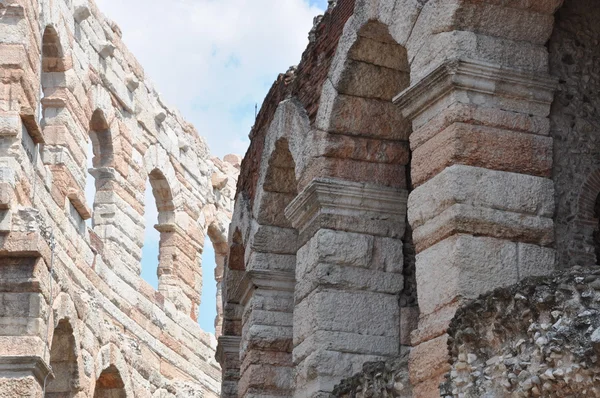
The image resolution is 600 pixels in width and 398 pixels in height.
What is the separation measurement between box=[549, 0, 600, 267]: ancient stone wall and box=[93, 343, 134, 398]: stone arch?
7522 millimetres

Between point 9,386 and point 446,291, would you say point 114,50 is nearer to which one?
point 9,386

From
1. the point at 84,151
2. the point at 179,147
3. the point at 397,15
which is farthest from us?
the point at 179,147

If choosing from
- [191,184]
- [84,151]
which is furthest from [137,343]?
[191,184]

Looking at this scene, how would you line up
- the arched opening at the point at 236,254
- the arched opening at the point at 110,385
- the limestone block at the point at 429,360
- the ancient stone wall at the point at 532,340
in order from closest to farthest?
the ancient stone wall at the point at 532,340, the limestone block at the point at 429,360, the arched opening at the point at 236,254, the arched opening at the point at 110,385

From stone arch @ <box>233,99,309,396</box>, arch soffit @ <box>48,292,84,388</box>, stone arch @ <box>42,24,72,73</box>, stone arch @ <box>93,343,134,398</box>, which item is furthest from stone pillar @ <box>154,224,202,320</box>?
stone arch @ <box>233,99,309,396</box>

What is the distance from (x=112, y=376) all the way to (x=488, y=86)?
8.60 metres

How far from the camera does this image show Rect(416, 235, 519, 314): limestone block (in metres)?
5.81

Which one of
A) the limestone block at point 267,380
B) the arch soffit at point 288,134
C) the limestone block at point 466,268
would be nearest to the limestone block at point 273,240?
the arch soffit at point 288,134

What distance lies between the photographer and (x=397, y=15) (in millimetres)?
7023

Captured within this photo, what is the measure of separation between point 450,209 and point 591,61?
1729 millimetres

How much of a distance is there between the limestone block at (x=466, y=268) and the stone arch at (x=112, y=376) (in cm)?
781

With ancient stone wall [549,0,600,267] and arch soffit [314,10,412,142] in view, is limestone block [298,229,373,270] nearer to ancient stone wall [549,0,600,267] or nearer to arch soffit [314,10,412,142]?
arch soffit [314,10,412,142]

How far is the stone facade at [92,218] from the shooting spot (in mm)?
10500

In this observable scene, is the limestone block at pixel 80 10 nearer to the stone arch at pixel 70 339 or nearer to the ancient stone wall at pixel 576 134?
the stone arch at pixel 70 339
